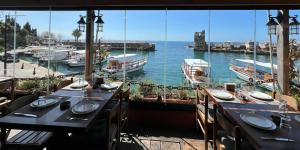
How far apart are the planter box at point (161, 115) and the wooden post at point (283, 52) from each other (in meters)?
1.49

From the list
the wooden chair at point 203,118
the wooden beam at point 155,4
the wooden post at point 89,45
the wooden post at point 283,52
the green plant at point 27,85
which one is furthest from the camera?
the green plant at point 27,85

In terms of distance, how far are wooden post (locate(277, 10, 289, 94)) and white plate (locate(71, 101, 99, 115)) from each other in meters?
2.93

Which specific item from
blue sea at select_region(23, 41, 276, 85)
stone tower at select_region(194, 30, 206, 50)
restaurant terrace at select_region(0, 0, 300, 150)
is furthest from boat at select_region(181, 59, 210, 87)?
stone tower at select_region(194, 30, 206, 50)

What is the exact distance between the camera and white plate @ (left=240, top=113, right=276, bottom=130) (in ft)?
5.54

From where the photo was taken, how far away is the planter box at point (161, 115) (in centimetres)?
354

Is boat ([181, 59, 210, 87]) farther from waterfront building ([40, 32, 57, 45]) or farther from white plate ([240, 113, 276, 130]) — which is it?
waterfront building ([40, 32, 57, 45])

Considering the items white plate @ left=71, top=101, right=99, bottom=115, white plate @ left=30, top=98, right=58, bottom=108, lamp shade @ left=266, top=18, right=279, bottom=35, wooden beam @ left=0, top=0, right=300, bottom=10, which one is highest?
wooden beam @ left=0, top=0, right=300, bottom=10

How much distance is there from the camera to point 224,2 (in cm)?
270

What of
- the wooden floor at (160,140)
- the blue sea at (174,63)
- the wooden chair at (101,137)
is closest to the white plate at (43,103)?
the wooden chair at (101,137)

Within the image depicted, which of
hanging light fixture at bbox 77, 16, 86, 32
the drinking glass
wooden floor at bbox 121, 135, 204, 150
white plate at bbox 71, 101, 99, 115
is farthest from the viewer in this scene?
hanging light fixture at bbox 77, 16, 86, 32

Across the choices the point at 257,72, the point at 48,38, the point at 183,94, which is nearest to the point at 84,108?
the point at 183,94

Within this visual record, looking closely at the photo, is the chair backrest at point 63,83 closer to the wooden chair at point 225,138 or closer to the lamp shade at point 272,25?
the wooden chair at point 225,138

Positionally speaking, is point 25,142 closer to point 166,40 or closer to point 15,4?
point 15,4

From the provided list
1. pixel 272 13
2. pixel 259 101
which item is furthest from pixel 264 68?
pixel 259 101
